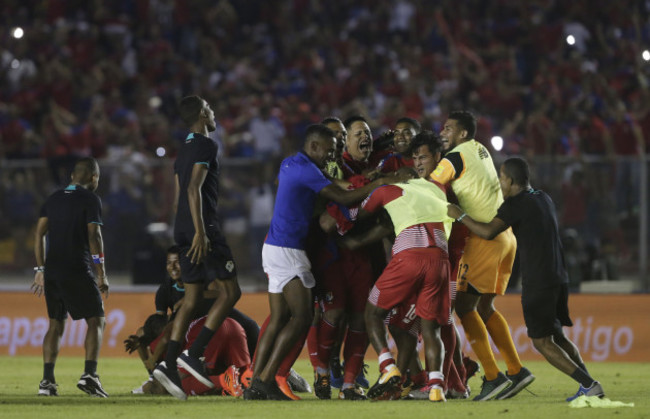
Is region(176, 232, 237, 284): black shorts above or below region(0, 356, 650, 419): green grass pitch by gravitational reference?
above

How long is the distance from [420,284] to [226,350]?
2.44 meters

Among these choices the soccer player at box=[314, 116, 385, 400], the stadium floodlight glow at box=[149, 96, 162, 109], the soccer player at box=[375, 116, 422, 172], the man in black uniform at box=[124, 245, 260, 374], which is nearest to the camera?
the soccer player at box=[314, 116, 385, 400]

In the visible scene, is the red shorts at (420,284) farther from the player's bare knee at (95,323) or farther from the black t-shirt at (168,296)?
the black t-shirt at (168,296)

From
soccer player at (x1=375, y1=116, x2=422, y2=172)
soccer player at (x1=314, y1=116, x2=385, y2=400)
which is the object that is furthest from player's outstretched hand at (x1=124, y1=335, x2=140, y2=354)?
soccer player at (x1=375, y1=116, x2=422, y2=172)

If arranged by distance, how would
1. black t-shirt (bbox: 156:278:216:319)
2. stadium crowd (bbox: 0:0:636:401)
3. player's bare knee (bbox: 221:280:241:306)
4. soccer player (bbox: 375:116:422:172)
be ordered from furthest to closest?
black t-shirt (bbox: 156:278:216:319), soccer player (bbox: 375:116:422:172), player's bare knee (bbox: 221:280:241:306), stadium crowd (bbox: 0:0:636:401)

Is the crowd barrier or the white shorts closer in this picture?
the white shorts

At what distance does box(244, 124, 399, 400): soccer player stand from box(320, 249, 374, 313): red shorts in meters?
0.42

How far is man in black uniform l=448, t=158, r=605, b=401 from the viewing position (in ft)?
29.9

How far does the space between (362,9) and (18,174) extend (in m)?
10.1

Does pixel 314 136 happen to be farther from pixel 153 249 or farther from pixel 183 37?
pixel 183 37

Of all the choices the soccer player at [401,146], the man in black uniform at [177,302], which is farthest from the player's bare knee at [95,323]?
the soccer player at [401,146]

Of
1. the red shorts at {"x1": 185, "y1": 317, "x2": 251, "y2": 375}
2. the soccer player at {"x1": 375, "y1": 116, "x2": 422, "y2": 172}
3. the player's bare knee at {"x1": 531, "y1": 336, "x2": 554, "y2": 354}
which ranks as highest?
the soccer player at {"x1": 375, "y1": 116, "x2": 422, "y2": 172}

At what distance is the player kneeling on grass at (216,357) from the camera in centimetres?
1040

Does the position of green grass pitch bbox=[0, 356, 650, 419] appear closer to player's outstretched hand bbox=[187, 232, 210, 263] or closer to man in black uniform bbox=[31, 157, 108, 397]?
man in black uniform bbox=[31, 157, 108, 397]
